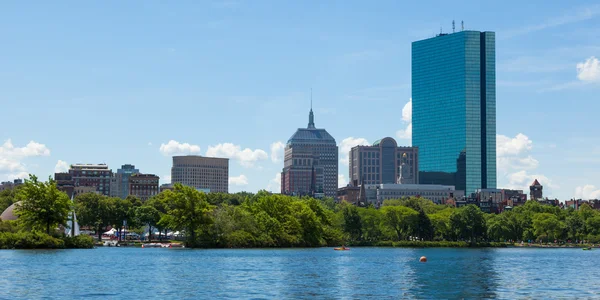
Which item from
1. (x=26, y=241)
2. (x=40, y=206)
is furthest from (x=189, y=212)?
(x=26, y=241)

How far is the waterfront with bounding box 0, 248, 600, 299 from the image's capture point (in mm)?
68750

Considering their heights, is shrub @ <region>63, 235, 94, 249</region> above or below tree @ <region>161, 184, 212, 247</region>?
below

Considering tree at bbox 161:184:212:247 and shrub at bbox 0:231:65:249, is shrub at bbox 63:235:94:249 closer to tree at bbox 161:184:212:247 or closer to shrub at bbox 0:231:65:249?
shrub at bbox 0:231:65:249

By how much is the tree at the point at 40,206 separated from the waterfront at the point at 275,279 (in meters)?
27.0

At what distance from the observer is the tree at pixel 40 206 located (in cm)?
13800

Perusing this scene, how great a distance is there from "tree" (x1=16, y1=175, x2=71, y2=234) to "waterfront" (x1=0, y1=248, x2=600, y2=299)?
2697 centimetres

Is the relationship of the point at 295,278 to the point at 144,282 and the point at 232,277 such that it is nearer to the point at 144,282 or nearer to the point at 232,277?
the point at 232,277

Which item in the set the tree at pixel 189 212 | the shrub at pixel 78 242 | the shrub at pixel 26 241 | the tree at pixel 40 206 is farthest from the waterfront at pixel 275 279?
the tree at pixel 189 212

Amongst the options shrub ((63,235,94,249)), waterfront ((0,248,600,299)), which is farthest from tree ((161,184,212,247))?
waterfront ((0,248,600,299))

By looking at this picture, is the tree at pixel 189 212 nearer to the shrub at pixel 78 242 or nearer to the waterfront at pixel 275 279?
the shrub at pixel 78 242

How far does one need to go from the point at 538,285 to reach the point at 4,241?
8876 cm

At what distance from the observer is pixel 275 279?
81625 mm

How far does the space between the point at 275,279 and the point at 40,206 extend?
6871 cm

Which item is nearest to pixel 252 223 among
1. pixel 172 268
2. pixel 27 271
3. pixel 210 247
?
pixel 210 247
